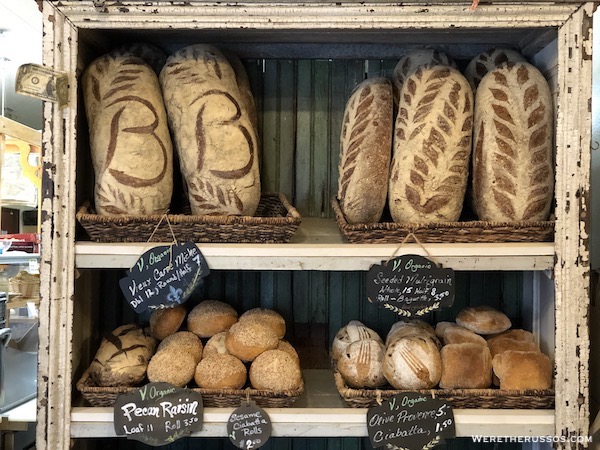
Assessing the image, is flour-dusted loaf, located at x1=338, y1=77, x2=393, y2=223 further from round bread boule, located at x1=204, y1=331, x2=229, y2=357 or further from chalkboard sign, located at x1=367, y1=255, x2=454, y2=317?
round bread boule, located at x1=204, y1=331, x2=229, y2=357

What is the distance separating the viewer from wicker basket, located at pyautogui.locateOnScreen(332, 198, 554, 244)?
1.22 meters

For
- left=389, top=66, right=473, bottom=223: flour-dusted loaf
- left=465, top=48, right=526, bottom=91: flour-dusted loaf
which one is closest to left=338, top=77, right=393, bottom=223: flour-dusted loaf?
left=389, top=66, right=473, bottom=223: flour-dusted loaf

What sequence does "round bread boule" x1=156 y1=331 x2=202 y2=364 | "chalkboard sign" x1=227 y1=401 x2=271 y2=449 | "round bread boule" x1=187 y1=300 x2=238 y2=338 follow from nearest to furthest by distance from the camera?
"chalkboard sign" x1=227 y1=401 x2=271 y2=449, "round bread boule" x1=156 y1=331 x2=202 y2=364, "round bread boule" x1=187 y1=300 x2=238 y2=338

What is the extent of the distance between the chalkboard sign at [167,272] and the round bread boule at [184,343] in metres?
0.16

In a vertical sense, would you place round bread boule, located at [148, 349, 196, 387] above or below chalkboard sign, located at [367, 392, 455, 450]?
above

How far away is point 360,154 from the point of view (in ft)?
4.29

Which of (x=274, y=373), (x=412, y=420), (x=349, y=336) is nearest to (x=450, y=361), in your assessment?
(x=412, y=420)

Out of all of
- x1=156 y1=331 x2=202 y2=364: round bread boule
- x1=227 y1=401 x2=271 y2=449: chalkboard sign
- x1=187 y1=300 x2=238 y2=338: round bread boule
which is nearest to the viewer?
x1=227 y1=401 x2=271 y2=449: chalkboard sign

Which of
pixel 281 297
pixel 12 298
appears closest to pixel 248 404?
pixel 281 297

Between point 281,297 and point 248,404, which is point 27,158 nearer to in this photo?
point 281,297

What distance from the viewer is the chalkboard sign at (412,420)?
3.96 ft

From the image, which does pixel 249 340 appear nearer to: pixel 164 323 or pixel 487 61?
pixel 164 323

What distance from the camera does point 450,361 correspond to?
49.4 inches

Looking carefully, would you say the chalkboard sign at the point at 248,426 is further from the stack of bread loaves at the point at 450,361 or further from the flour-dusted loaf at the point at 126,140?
the flour-dusted loaf at the point at 126,140
